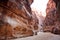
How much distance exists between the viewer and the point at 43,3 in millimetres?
26531

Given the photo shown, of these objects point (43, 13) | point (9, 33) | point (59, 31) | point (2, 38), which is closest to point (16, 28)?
point (9, 33)

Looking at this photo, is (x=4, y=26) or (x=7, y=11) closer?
(x=4, y=26)

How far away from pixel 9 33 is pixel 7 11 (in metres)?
1.14

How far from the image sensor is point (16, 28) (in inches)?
279

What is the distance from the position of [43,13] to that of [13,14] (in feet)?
60.7

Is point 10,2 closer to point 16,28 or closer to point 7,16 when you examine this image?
point 7,16

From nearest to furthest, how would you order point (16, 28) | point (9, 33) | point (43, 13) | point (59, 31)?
1. point (9, 33)
2. point (16, 28)
3. point (59, 31)
4. point (43, 13)

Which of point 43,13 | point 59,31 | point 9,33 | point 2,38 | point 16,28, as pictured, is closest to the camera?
point 2,38

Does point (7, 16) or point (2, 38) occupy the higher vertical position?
point (7, 16)

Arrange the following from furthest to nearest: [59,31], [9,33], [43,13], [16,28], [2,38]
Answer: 1. [43,13]
2. [59,31]
3. [16,28]
4. [9,33]
5. [2,38]

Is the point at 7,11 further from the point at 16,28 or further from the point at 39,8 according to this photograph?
the point at 39,8

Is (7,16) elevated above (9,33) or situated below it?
above

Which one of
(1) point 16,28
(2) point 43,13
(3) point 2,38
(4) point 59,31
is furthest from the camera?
(2) point 43,13

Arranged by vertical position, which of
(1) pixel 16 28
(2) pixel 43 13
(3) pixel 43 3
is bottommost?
(1) pixel 16 28
